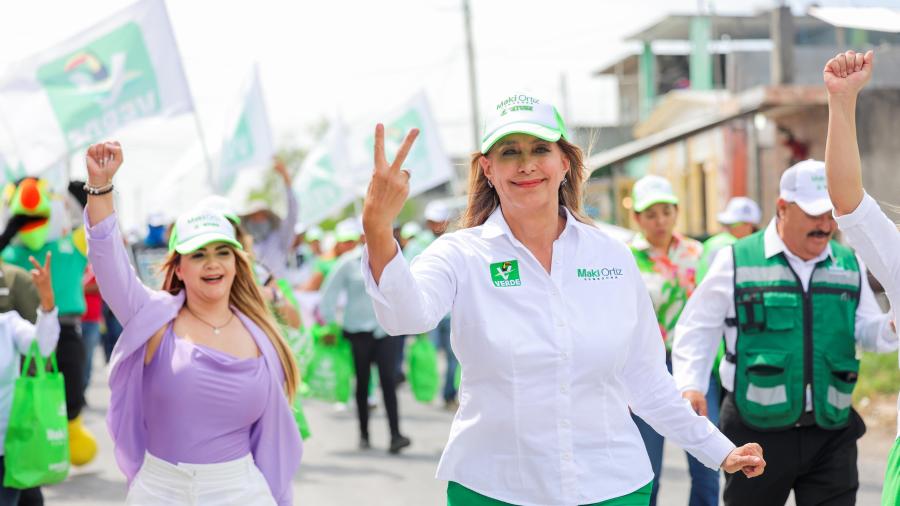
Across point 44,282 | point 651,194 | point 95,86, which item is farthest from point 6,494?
point 95,86

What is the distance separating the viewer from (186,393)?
15.3ft

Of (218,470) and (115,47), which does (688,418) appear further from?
(115,47)

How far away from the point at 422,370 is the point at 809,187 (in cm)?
755

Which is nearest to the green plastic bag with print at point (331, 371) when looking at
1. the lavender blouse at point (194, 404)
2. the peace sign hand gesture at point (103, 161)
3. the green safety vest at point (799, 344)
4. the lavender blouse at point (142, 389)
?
the lavender blouse at point (142, 389)

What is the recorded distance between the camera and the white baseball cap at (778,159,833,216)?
492 centimetres

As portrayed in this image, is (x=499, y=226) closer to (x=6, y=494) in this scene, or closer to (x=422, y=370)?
(x=6, y=494)

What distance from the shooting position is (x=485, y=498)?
11.0ft

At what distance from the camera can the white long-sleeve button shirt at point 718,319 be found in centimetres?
505

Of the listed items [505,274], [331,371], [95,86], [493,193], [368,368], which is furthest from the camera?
[331,371]

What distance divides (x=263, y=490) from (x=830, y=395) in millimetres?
2354

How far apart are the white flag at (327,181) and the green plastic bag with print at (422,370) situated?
3.50 m

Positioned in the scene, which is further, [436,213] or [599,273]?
[436,213]

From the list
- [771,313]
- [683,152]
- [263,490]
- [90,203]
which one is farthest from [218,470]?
[683,152]

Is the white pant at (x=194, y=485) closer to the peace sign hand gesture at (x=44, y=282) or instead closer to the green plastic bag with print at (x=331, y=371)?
the peace sign hand gesture at (x=44, y=282)
